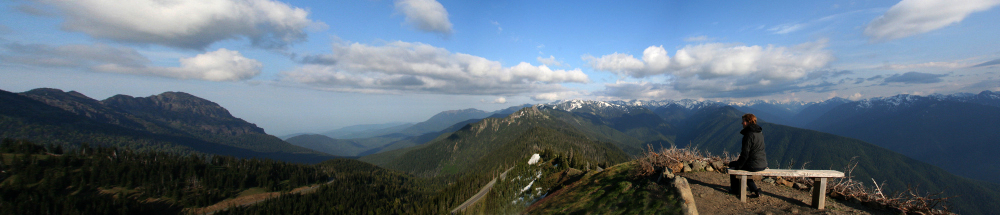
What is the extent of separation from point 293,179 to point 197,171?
3445cm

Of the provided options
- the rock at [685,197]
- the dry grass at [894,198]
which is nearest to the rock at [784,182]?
the dry grass at [894,198]

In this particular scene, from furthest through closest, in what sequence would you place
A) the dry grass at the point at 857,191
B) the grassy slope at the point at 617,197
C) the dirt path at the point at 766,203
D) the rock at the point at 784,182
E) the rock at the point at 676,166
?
the rock at the point at 676,166, the rock at the point at 784,182, the grassy slope at the point at 617,197, the dirt path at the point at 766,203, the dry grass at the point at 857,191

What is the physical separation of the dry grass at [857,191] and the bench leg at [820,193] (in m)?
0.96

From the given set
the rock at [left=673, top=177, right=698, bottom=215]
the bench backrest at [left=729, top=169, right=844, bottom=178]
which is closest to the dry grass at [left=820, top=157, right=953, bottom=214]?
the bench backrest at [left=729, top=169, right=844, bottom=178]

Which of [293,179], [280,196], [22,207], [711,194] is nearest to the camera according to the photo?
[711,194]

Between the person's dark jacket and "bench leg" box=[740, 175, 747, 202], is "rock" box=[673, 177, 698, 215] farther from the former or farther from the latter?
the person's dark jacket

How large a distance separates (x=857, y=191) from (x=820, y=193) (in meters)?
3.65

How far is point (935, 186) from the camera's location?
19638 cm

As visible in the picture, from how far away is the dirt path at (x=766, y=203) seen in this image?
34.6 ft

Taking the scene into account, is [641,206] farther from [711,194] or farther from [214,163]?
[214,163]

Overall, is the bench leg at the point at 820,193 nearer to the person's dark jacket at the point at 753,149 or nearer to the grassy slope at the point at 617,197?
the person's dark jacket at the point at 753,149

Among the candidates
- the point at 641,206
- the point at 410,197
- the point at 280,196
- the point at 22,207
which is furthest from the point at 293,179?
the point at 641,206

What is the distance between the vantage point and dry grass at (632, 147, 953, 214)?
33.0 feet

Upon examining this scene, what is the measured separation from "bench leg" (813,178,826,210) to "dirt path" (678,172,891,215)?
212 millimetres
